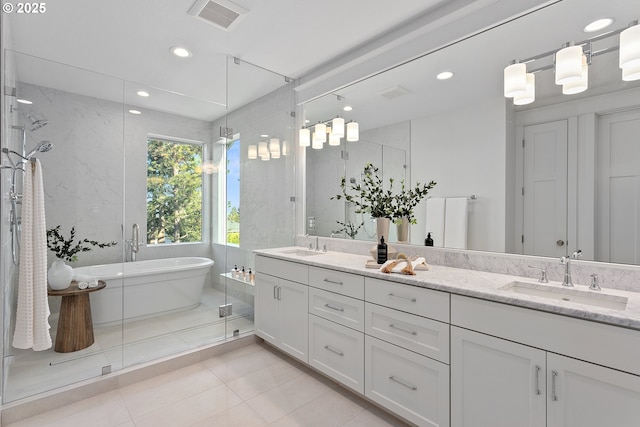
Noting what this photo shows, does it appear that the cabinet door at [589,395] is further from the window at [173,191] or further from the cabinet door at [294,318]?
the window at [173,191]

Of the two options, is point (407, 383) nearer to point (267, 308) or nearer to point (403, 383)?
point (403, 383)

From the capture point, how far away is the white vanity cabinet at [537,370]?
3.67 ft

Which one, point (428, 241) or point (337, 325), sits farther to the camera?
point (428, 241)

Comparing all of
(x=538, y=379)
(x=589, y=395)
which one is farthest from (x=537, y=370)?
(x=589, y=395)

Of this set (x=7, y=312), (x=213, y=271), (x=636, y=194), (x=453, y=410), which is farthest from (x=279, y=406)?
(x=636, y=194)

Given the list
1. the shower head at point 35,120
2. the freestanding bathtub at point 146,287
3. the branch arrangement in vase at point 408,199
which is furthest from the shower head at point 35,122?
the branch arrangement in vase at point 408,199

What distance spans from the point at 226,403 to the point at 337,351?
83cm

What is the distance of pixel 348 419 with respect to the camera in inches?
75.0

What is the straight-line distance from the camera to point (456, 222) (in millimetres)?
2148

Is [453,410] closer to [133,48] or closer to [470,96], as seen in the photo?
[470,96]

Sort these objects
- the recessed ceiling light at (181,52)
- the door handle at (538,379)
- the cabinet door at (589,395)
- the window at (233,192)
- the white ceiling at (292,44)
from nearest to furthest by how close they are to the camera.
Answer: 1. the cabinet door at (589,395)
2. the door handle at (538,379)
3. the white ceiling at (292,44)
4. the recessed ceiling light at (181,52)
5. the window at (233,192)

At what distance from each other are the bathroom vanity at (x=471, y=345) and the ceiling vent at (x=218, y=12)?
1.92 m

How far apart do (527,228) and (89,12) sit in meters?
3.31

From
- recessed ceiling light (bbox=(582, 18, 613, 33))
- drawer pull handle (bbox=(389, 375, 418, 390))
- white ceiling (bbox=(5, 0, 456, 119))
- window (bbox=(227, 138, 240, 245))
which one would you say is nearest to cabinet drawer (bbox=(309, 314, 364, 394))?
drawer pull handle (bbox=(389, 375, 418, 390))
